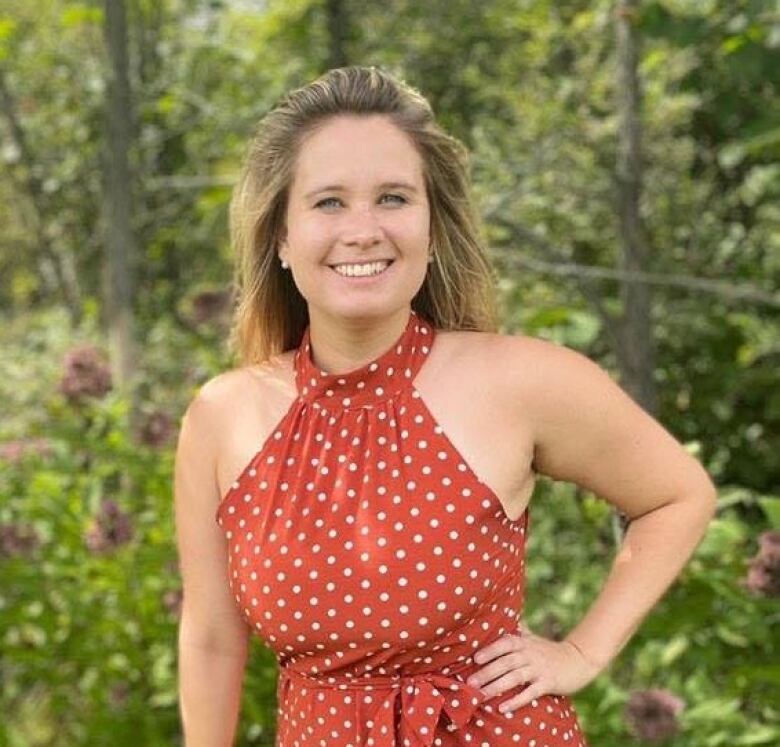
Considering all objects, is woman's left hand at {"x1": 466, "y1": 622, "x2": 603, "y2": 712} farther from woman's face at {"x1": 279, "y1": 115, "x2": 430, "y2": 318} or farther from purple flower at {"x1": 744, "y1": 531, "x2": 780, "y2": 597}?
purple flower at {"x1": 744, "y1": 531, "x2": 780, "y2": 597}

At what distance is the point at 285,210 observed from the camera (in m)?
1.99

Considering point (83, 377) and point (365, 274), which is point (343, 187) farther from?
point (83, 377)

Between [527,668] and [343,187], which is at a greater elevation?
[343,187]

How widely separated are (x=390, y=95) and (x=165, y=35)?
15.1 feet

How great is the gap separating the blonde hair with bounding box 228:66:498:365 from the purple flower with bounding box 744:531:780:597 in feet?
2.74

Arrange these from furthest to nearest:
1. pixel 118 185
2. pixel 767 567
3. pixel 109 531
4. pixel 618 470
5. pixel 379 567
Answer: pixel 118 185
pixel 109 531
pixel 767 567
pixel 618 470
pixel 379 567

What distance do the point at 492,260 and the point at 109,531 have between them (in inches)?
41.3

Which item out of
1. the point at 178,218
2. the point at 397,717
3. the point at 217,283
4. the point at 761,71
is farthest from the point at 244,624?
the point at 217,283

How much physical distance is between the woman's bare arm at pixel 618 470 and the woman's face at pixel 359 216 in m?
0.17

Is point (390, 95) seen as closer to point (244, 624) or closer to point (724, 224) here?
point (244, 624)

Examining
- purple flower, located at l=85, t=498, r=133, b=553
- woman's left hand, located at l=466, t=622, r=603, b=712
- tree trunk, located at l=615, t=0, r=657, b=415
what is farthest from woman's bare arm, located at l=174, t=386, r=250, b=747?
tree trunk, located at l=615, t=0, r=657, b=415

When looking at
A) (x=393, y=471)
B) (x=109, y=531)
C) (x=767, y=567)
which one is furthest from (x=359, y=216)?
(x=109, y=531)

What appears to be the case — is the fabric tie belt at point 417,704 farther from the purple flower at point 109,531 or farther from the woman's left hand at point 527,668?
the purple flower at point 109,531

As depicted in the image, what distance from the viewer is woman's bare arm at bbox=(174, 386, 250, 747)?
1994 mm
